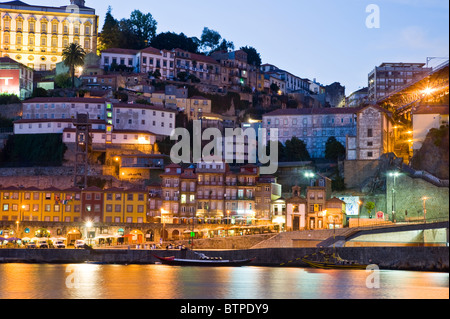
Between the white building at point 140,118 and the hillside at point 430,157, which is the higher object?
the white building at point 140,118

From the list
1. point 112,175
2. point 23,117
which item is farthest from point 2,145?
point 112,175

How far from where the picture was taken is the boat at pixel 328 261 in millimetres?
58812

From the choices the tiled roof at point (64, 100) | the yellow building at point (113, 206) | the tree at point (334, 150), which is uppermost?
the tiled roof at point (64, 100)

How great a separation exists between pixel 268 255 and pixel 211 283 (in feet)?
41.0

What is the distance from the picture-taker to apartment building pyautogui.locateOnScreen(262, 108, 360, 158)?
99.1m

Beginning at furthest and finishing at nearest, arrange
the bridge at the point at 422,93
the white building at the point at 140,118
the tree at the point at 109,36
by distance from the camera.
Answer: the tree at the point at 109,36
the white building at the point at 140,118
the bridge at the point at 422,93

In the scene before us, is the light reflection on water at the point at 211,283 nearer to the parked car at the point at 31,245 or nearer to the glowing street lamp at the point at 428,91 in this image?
the parked car at the point at 31,245

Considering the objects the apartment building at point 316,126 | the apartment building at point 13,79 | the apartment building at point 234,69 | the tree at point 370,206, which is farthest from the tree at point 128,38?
the tree at point 370,206

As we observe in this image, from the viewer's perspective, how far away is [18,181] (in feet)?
283

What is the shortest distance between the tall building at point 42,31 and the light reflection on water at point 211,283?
7012 centimetres

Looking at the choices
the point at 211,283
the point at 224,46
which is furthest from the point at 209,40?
the point at 211,283

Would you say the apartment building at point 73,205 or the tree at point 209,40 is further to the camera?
the tree at point 209,40
